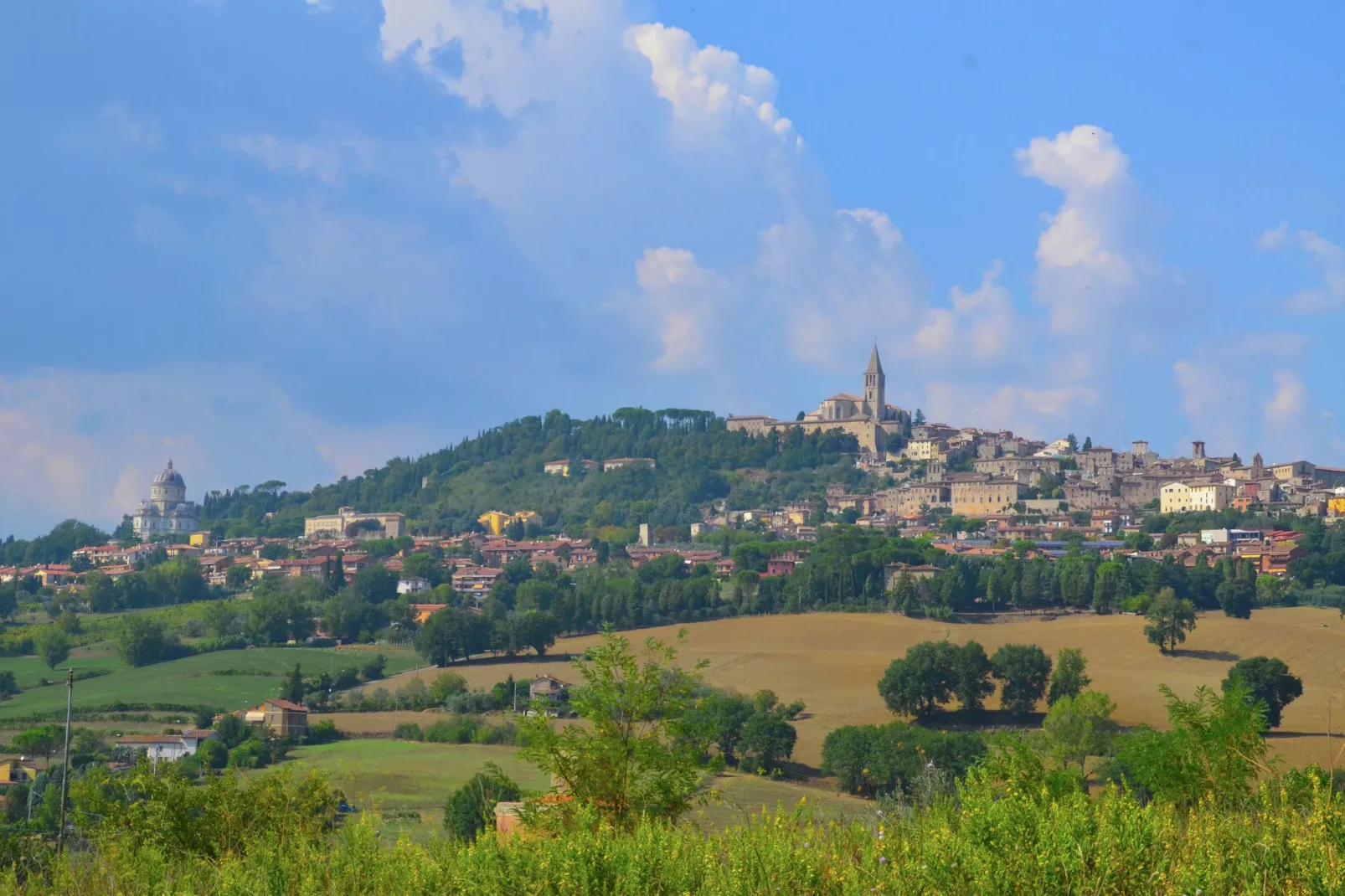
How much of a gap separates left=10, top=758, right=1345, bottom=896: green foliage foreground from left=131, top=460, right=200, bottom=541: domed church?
141 metres

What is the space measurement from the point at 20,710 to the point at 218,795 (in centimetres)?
4402

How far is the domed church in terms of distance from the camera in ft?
504

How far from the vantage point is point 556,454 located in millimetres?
153375

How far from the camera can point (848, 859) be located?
9.48 m

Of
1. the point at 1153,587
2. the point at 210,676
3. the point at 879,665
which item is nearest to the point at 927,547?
the point at 1153,587

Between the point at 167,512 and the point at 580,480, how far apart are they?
44715mm

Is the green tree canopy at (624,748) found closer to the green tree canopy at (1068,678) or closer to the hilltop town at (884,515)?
the green tree canopy at (1068,678)

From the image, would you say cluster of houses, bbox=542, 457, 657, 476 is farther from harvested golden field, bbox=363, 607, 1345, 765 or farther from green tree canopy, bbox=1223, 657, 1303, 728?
green tree canopy, bbox=1223, 657, 1303, 728

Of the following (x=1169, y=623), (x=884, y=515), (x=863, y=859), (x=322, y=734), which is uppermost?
(x=884, y=515)

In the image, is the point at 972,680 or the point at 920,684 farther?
the point at 972,680

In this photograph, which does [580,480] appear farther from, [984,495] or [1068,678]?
[1068,678]

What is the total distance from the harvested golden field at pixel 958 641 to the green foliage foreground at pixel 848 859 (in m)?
31.1

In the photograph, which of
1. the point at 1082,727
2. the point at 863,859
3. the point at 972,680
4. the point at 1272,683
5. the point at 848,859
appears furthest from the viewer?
the point at 972,680

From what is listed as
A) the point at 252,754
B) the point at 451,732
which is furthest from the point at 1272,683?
the point at 252,754
